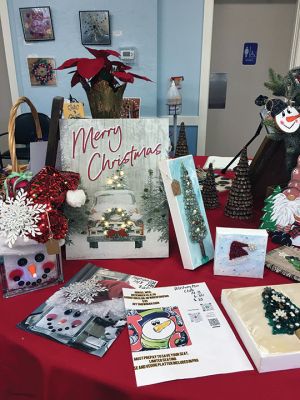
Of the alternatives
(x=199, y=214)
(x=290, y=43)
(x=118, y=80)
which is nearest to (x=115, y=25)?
(x=290, y=43)

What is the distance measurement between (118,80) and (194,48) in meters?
2.42

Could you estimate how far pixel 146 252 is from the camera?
35.4 inches

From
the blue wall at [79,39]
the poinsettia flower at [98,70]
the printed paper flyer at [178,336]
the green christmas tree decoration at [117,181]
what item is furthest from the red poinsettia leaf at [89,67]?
the blue wall at [79,39]

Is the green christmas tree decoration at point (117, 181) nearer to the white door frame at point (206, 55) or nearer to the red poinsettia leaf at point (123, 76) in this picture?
the red poinsettia leaf at point (123, 76)

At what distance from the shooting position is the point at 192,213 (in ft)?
2.79

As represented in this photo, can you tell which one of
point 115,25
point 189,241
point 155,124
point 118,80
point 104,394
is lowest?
point 104,394

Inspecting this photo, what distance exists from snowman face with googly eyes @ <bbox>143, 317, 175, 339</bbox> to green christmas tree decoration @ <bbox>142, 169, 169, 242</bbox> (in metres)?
0.27

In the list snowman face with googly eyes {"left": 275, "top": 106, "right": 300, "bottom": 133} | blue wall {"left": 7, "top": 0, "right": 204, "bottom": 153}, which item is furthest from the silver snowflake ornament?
blue wall {"left": 7, "top": 0, "right": 204, "bottom": 153}

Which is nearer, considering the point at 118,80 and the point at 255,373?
the point at 255,373

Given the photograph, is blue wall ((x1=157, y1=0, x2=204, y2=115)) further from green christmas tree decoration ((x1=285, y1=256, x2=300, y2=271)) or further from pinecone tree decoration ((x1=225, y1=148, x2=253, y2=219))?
green christmas tree decoration ((x1=285, y1=256, x2=300, y2=271))

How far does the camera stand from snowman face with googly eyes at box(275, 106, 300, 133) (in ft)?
3.08

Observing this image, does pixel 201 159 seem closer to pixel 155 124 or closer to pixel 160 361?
pixel 155 124

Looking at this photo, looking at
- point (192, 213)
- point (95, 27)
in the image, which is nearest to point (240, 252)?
point (192, 213)

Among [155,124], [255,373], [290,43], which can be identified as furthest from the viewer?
[290,43]
